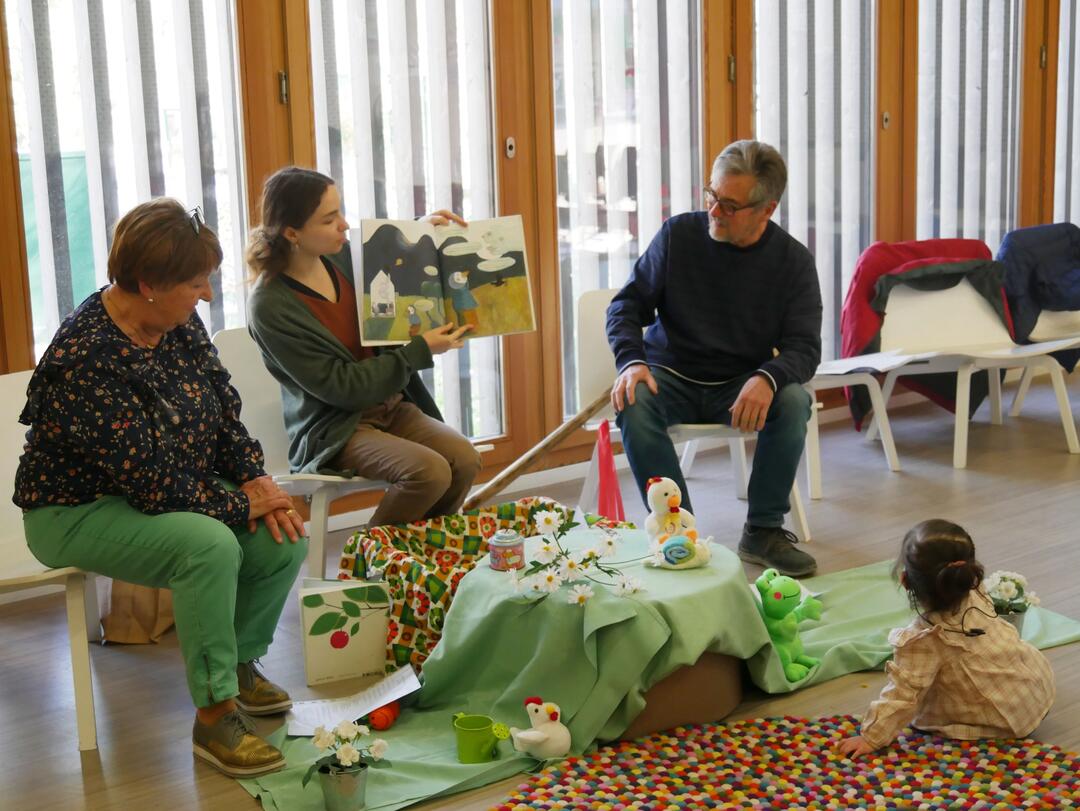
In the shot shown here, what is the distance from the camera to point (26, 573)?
2.53 m

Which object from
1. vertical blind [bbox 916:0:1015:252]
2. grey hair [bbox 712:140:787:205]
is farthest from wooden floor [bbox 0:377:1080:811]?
vertical blind [bbox 916:0:1015:252]

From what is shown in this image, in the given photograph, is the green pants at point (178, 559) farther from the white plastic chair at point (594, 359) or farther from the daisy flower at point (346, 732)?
the white plastic chair at point (594, 359)

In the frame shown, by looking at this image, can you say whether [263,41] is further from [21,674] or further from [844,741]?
[844,741]

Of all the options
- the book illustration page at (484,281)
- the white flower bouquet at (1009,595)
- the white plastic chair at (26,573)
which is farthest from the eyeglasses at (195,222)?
the white flower bouquet at (1009,595)

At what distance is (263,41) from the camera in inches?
146

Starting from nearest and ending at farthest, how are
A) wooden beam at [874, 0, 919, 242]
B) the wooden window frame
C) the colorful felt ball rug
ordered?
the colorful felt ball rug, the wooden window frame, wooden beam at [874, 0, 919, 242]

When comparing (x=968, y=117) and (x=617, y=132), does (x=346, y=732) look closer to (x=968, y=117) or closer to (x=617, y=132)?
(x=617, y=132)

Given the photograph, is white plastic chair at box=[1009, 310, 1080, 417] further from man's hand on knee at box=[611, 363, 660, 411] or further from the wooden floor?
man's hand on knee at box=[611, 363, 660, 411]

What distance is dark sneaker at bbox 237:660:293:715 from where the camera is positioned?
2.66 meters

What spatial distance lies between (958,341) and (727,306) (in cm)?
171

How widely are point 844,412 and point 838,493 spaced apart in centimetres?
135

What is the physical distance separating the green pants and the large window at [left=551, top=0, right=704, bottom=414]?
2326mm

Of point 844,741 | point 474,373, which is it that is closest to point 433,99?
point 474,373

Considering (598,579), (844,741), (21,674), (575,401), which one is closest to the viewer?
(844,741)
